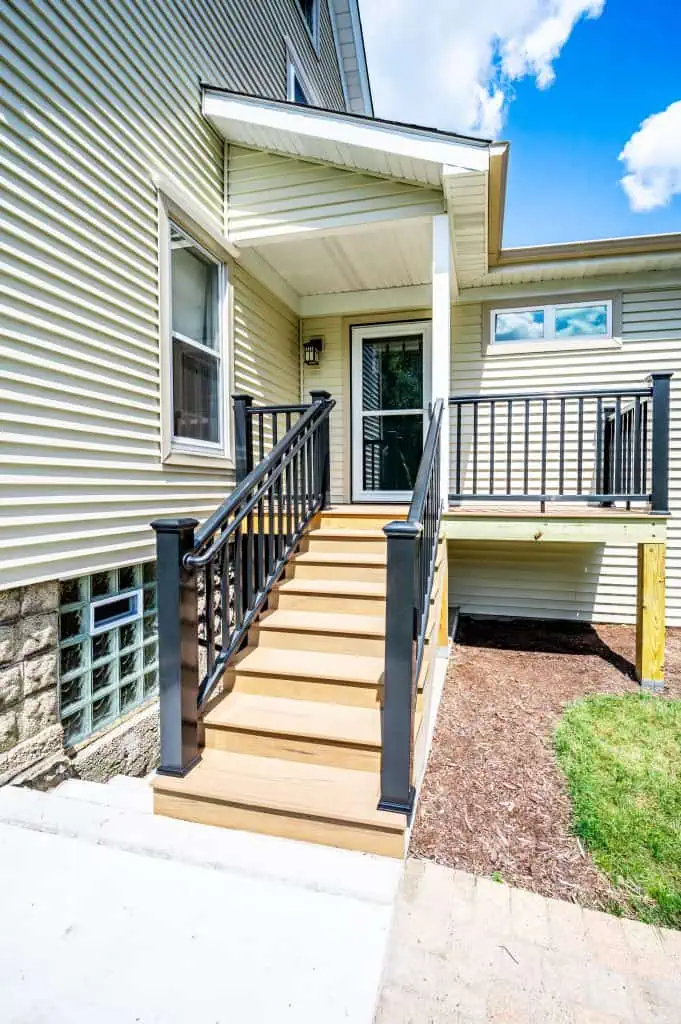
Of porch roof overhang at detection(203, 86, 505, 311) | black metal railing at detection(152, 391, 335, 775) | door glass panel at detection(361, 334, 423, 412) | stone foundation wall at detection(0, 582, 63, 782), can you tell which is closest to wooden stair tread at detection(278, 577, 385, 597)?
black metal railing at detection(152, 391, 335, 775)

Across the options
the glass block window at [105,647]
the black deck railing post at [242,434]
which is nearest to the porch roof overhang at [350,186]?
the black deck railing post at [242,434]

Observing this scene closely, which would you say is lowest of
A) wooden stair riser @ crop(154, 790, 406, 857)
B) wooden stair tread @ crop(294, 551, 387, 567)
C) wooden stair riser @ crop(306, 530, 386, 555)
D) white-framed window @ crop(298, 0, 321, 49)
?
wooden stair riser @ crop(154, 790, 406, 857)

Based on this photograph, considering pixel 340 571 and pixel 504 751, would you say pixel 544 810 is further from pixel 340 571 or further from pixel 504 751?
pixel 340 571

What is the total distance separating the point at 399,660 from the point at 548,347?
4.75 meters

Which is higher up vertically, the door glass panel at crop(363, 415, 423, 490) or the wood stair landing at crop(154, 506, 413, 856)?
the door glass panel at crop(363, 415, 423, 490)

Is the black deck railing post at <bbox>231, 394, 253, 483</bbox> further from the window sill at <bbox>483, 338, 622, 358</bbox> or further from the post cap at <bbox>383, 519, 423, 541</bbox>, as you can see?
the window sill at <bbox>483, 338, 622, 358</bbox>

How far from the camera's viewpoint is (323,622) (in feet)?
10.6

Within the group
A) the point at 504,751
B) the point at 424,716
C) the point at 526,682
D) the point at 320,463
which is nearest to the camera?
the point at 424,716

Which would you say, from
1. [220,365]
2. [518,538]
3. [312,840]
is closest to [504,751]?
[312,840]

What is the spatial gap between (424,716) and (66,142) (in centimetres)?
366

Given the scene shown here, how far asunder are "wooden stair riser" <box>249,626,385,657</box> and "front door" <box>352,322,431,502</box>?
11.0ft

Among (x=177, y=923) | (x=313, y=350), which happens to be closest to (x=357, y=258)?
(x=313, y=350)

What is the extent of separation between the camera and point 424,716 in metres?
2.87

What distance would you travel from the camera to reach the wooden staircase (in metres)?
2.18
